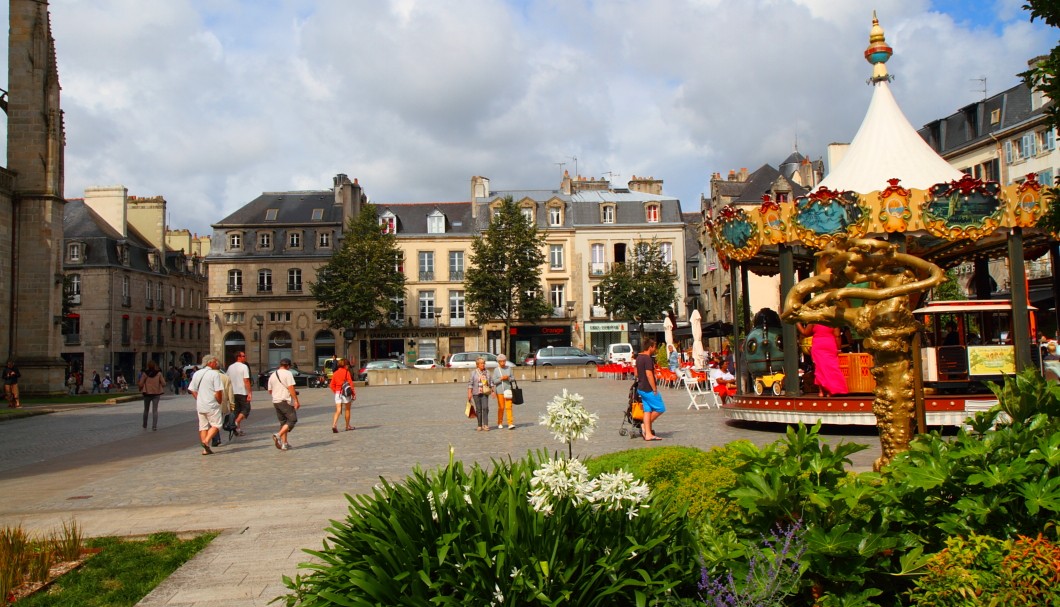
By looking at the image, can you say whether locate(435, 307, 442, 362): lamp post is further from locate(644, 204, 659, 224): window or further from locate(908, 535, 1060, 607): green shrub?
locate(908, 535, 1060, 607): green shrub

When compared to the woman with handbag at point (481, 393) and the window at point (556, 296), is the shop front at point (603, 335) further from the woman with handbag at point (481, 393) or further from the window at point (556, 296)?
the woman with handbag at point (481, 393)

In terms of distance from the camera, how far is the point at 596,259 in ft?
200

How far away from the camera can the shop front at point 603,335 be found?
59188 mm

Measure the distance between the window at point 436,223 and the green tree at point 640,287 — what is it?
1283 cm

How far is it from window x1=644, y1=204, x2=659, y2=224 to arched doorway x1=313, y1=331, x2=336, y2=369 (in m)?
23.3

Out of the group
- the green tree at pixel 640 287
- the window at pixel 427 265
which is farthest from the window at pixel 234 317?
the green tree at pixel 640 287

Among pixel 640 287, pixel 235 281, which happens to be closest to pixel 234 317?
pixel 235 281

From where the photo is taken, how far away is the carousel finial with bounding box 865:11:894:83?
1743 centimetres

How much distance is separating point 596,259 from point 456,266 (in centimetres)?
971

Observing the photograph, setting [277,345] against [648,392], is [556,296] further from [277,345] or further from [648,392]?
[648,392]

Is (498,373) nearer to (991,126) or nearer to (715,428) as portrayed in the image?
(715,428)

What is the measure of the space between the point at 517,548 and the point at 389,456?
32.0 feet

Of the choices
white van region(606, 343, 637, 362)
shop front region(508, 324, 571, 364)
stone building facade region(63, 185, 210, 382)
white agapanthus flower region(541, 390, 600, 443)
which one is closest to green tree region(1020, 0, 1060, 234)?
white agapanthus flower region(541, 390, 600, 443)

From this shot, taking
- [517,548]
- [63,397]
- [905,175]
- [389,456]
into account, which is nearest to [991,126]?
[905,175]
